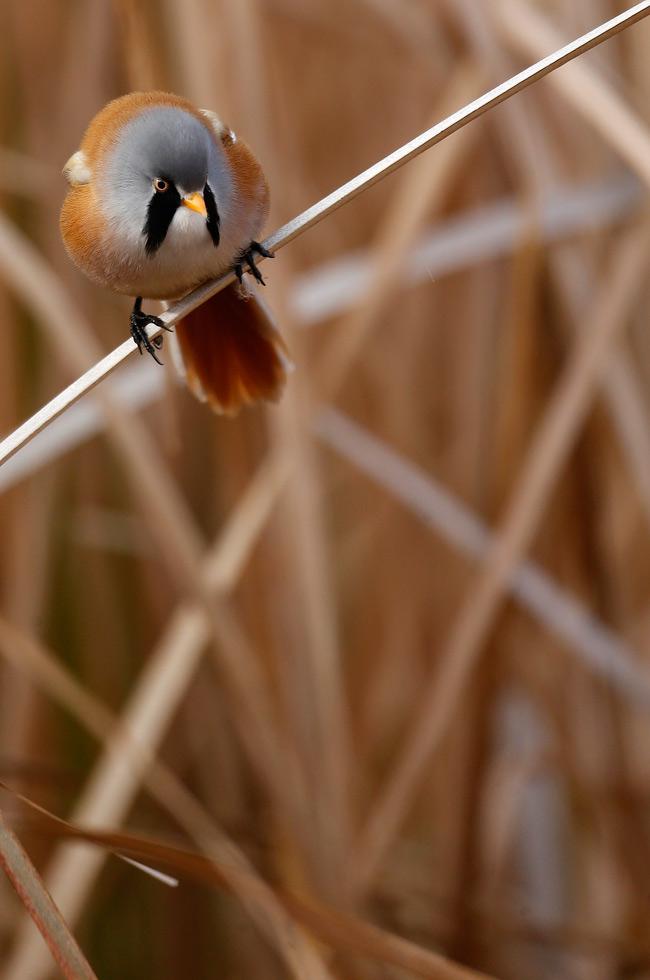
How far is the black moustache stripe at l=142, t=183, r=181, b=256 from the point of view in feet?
2.69

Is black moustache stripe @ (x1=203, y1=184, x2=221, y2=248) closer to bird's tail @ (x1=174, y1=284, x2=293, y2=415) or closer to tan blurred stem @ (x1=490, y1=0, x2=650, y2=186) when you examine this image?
bird's tail @ (x1=174, y1=284, x2=293, y2=415)

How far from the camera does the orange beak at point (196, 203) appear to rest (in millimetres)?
798

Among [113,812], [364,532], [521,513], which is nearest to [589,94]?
[521,513]

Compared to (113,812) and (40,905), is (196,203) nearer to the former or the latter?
(40,905)

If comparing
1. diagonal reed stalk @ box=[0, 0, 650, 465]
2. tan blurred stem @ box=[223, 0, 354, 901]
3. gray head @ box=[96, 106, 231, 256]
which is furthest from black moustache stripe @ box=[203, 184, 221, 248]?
tan blurred stem @ box=[223, 0, 354, 901]

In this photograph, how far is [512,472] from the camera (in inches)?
55.2

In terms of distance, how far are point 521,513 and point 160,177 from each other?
62cm

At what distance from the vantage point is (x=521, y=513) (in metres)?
1.28

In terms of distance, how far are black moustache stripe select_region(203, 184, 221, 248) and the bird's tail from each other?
81 mm

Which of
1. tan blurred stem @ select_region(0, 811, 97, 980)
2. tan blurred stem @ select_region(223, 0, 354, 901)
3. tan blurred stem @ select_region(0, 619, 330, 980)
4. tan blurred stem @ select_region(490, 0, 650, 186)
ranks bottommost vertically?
tan blurred stem @ select_region(0, 811, 97, 980)

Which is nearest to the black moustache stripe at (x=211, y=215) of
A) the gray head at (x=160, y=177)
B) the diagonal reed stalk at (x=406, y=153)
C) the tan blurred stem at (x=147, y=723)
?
the gray head at (x=160, y=177)

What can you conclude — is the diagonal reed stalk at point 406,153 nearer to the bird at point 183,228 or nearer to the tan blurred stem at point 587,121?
the bird at point 183,228

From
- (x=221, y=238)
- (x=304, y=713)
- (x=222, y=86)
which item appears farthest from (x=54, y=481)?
(x=221, y=238)

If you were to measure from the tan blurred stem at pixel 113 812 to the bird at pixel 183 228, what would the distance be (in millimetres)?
291
